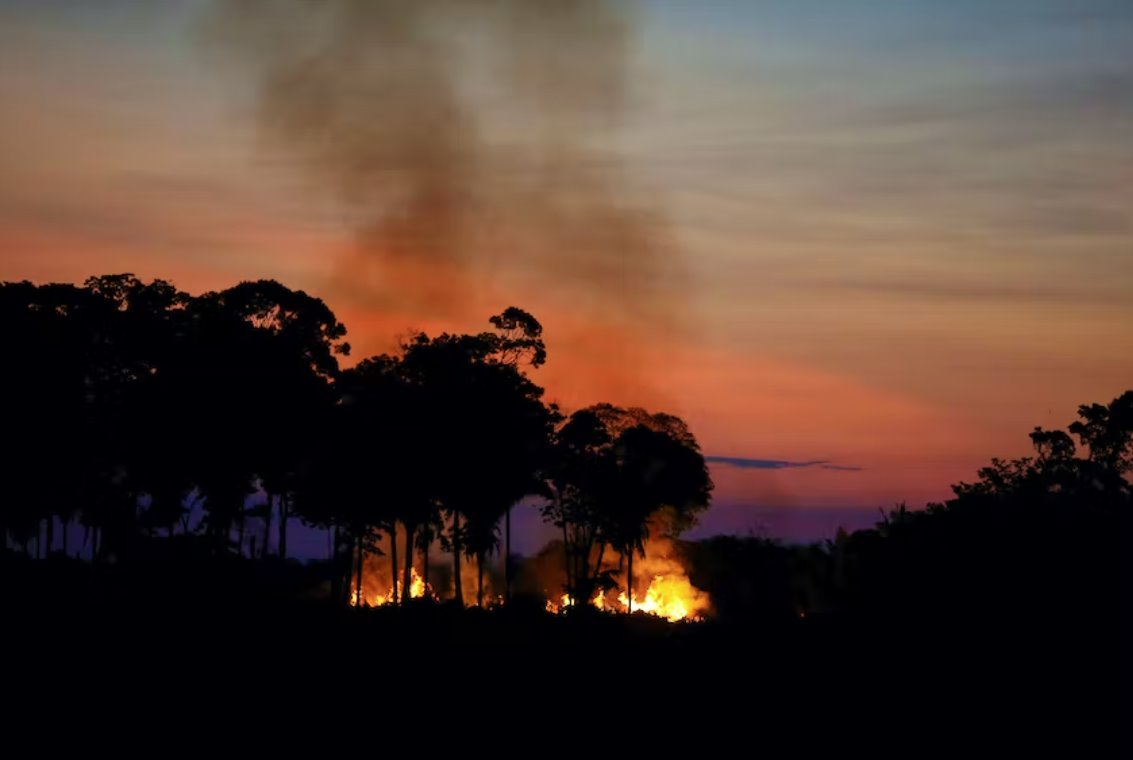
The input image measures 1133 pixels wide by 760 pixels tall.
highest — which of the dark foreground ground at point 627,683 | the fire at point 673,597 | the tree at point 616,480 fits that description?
the tree at point 616,480

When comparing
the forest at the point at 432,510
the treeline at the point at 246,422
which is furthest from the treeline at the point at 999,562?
the treeline at the point at 246,422

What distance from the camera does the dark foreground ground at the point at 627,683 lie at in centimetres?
2320

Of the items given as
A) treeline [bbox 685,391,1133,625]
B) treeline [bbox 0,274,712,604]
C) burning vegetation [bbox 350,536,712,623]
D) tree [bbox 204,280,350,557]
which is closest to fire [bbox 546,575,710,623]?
burning vegetation [bbox 350,536,712,623]

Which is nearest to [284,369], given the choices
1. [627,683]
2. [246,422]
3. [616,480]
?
[246,422]

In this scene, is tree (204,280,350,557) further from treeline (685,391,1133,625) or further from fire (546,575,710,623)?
treeline (685,391,1133,625)

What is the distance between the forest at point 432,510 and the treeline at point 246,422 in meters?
0.14

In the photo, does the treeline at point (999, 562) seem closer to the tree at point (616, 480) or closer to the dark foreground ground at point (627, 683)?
the dark foreground ground at point (627, 683)

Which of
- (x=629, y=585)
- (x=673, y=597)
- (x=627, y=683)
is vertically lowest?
(x=627, y=683)

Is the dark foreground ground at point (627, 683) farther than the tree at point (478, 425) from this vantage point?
No

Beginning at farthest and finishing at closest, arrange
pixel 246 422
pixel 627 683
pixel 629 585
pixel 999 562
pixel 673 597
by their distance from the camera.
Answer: pixel 673 597
pixel 629 585
pixel 246 422
pixel 627 683
pixel 999 562

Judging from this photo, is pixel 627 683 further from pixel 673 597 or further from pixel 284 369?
pixel 673 597

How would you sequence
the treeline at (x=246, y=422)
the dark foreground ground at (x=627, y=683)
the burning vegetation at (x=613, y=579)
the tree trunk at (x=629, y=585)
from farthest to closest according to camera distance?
the burning vegetation at (x=613, y=579), the tree trunk at (x=629, y=585), the treeline at (x=246, y=422), the dark foreground ground at (x=627, y=683)

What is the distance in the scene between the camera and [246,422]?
2808 inches

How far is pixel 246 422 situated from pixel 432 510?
15285 millimetres
